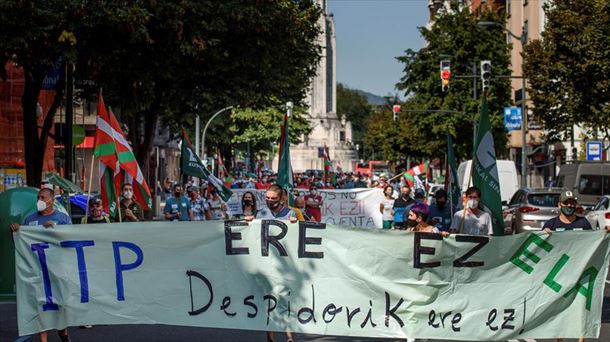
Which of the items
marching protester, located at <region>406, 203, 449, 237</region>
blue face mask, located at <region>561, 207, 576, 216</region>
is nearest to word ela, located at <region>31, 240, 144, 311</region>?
marching protester, located at <region>406, 203, 449, 237</region>

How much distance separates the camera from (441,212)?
1798 centimetres

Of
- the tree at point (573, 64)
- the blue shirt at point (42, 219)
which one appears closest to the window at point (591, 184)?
the tree at point (573, 64)

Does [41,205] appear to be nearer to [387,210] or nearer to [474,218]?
[474,218]

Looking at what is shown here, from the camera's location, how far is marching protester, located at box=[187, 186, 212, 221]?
2320cm

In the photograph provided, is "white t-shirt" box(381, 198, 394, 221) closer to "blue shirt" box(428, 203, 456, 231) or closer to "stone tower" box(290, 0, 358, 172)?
"blue shirt" box(428, 203, 456, 231)

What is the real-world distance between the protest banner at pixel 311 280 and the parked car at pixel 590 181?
82.1 feet

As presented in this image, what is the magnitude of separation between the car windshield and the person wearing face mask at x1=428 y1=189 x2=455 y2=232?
12.9 metres

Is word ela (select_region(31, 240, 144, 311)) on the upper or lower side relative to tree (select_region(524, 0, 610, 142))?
lower

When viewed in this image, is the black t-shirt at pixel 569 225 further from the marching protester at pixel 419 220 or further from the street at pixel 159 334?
the marching protester at pixel 419 220

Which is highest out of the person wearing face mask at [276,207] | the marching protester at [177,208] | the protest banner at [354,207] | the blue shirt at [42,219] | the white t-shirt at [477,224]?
the person wearing face mask at [276,207]

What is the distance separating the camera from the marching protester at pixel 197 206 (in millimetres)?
23197

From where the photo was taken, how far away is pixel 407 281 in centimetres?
1117

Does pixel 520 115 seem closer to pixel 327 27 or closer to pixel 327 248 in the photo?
pixel 327 248

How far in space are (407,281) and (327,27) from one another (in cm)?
15396
